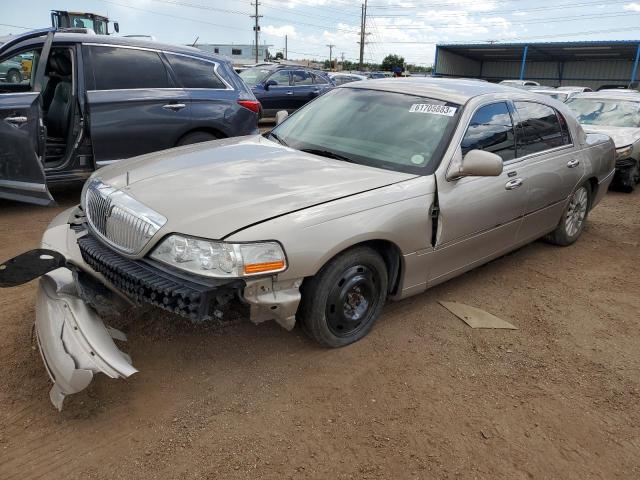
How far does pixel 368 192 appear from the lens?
2.98 meters

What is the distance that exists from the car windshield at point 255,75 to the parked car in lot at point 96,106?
683 cm

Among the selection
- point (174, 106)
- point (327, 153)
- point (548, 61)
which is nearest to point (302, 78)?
point (174, 106)

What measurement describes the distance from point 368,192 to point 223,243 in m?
0.99

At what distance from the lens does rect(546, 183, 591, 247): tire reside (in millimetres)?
5105

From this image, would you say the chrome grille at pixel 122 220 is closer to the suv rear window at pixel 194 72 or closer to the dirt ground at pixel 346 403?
the dirt ground at pixel 346 403

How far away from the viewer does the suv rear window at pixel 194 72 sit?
6.12m

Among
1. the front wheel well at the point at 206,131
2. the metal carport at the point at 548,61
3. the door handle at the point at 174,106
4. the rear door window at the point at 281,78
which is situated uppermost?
the metal carport at the point at 548,61

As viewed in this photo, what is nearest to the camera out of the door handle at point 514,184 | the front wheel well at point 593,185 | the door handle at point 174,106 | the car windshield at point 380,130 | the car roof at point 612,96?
the car windshield at point 380,130

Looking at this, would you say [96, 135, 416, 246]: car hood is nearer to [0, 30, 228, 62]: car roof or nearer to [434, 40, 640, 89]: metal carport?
[0, 30, 228, 62]: car roof

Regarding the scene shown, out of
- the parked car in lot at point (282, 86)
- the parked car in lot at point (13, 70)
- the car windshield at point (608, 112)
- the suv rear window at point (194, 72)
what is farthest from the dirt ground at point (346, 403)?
the parked car in lot at point (282, 86)

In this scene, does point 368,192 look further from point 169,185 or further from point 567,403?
point 567,403

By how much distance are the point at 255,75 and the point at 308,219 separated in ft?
38.8

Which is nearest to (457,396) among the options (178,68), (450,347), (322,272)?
(450,347)

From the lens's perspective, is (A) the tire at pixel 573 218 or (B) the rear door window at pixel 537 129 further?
(A) the tire at pixel 573 218
